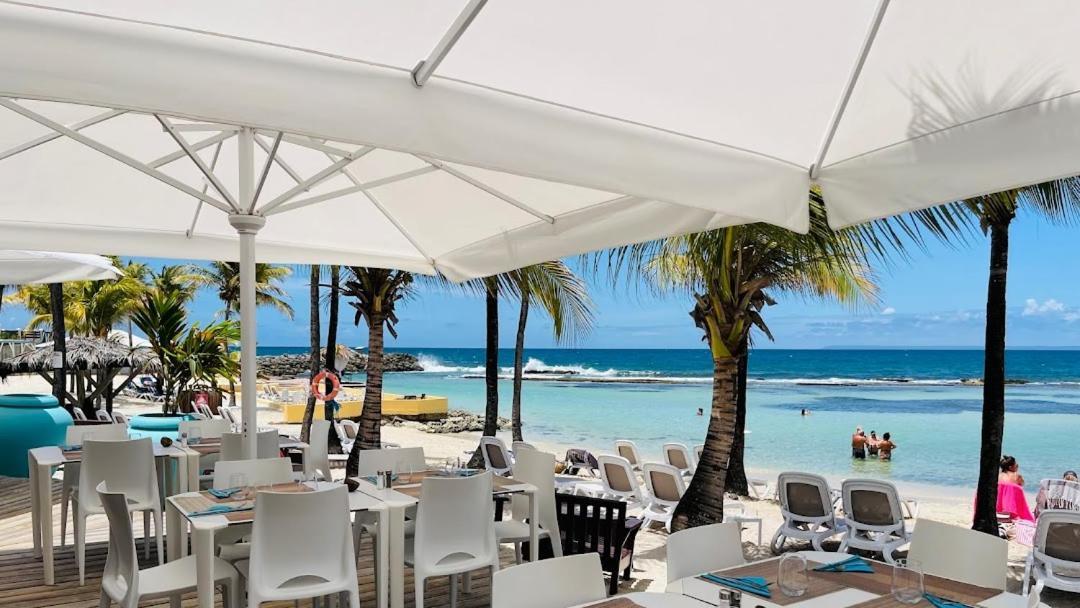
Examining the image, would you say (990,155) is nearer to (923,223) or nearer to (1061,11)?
(1061,11)

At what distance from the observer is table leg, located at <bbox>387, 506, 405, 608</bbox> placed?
4.33 meters

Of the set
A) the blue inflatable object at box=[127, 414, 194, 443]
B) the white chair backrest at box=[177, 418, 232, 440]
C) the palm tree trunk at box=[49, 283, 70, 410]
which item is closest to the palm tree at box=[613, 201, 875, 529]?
the white chair backrest at box=[177, 418, 232, 440]

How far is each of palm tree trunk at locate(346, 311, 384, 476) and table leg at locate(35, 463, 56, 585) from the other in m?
5.68

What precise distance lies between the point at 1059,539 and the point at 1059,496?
3330mm

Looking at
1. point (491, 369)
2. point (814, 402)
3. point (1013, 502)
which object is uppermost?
point (491, 369)

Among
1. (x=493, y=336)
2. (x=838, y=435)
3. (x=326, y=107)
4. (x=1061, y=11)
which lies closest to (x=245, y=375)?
(x=326, y=107)

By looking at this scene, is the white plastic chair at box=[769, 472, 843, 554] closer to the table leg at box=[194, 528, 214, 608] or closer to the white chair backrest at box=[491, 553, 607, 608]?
the white chair backrest at box=[491, 553, 607, 608]

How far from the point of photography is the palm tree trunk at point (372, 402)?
11.2m

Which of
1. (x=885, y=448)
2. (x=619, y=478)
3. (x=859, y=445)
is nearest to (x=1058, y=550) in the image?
(x=619, y=478)

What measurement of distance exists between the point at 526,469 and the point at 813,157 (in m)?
3.12

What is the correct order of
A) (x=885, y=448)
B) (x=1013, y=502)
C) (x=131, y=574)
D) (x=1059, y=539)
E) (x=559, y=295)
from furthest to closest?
(x=885, y=448), (x=559, y=295), (x=1013, y=502), (x=1059, y=539), (x=131, y=574)

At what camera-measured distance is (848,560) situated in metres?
3.40

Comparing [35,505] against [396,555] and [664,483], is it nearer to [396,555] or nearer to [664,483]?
[396,555]

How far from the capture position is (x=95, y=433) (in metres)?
6.68
